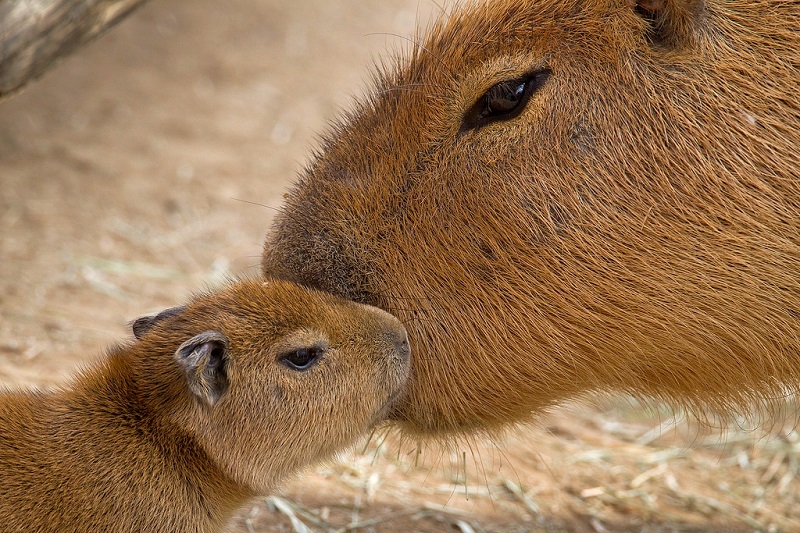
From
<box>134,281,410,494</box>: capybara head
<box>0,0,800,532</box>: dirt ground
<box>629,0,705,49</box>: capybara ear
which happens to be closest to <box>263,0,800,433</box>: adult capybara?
<box>629,0,705,49</box>: capybara ear

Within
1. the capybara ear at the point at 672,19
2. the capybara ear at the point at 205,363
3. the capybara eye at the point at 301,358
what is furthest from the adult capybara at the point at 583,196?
the capybara ear at the point at 205,363

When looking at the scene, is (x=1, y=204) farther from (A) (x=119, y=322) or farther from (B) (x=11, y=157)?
(A) (x=119, y=322)

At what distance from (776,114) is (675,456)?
295cm

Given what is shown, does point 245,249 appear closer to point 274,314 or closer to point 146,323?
point 146,323

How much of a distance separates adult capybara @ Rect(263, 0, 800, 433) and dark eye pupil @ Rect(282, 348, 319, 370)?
232 mm

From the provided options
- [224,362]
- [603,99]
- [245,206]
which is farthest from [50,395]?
[245,206]

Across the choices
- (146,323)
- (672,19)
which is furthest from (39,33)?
(672,19)

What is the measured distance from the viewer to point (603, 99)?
3.32 meters

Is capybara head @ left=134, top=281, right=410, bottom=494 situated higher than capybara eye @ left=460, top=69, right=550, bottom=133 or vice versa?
capybara eye @ left=460, top=69, right=550, bottom=133

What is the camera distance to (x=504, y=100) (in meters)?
3.34

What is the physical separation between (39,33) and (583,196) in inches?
96.6

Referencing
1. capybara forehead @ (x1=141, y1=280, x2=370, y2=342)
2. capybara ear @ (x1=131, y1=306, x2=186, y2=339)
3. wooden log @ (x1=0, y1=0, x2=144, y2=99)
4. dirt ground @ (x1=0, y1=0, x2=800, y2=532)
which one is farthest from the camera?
dirt ground @ (x1=0, y1=0, x2=800, y2=532)

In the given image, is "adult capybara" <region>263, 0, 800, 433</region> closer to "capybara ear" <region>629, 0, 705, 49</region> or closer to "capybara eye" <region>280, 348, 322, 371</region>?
"capybara ear" <region>629, 0, 705, 49</region>

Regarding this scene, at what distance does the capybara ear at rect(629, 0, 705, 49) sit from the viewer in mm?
3271
